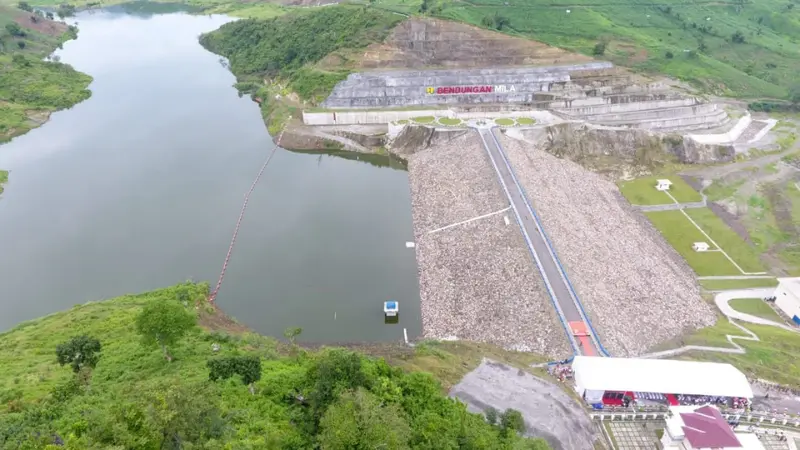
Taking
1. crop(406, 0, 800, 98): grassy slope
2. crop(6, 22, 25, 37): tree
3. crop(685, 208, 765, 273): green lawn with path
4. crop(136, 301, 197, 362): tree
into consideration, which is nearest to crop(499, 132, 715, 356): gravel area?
crop(685, 208, 765, 273): green lawn with path

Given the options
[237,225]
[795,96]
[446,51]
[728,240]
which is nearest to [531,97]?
[446,51]

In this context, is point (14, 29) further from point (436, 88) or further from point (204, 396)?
point (204, 396)

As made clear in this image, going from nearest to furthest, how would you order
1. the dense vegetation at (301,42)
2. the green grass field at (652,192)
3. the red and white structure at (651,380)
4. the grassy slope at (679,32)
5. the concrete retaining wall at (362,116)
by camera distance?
1. the red and white structure at (651,380)
2. the green grass field at (652,192)
3. the concrete retaining wall at (362,116)
4. the dense vegetation at (301,42)
5. the grassy slope at (679,32)

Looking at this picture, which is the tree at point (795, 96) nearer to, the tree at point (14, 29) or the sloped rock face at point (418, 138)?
the sloped rock face at point (418, 138)

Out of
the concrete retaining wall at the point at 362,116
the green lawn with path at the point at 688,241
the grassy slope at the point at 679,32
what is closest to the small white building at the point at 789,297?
the green lawn with path at the point at 688,241

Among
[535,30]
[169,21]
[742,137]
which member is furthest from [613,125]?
[169,21]

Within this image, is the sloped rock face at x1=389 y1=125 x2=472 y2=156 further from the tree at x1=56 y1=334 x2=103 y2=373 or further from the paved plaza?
the tree at x1=56 y1=334 x2=103 y2=373

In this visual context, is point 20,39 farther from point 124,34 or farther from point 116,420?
point 116,420
